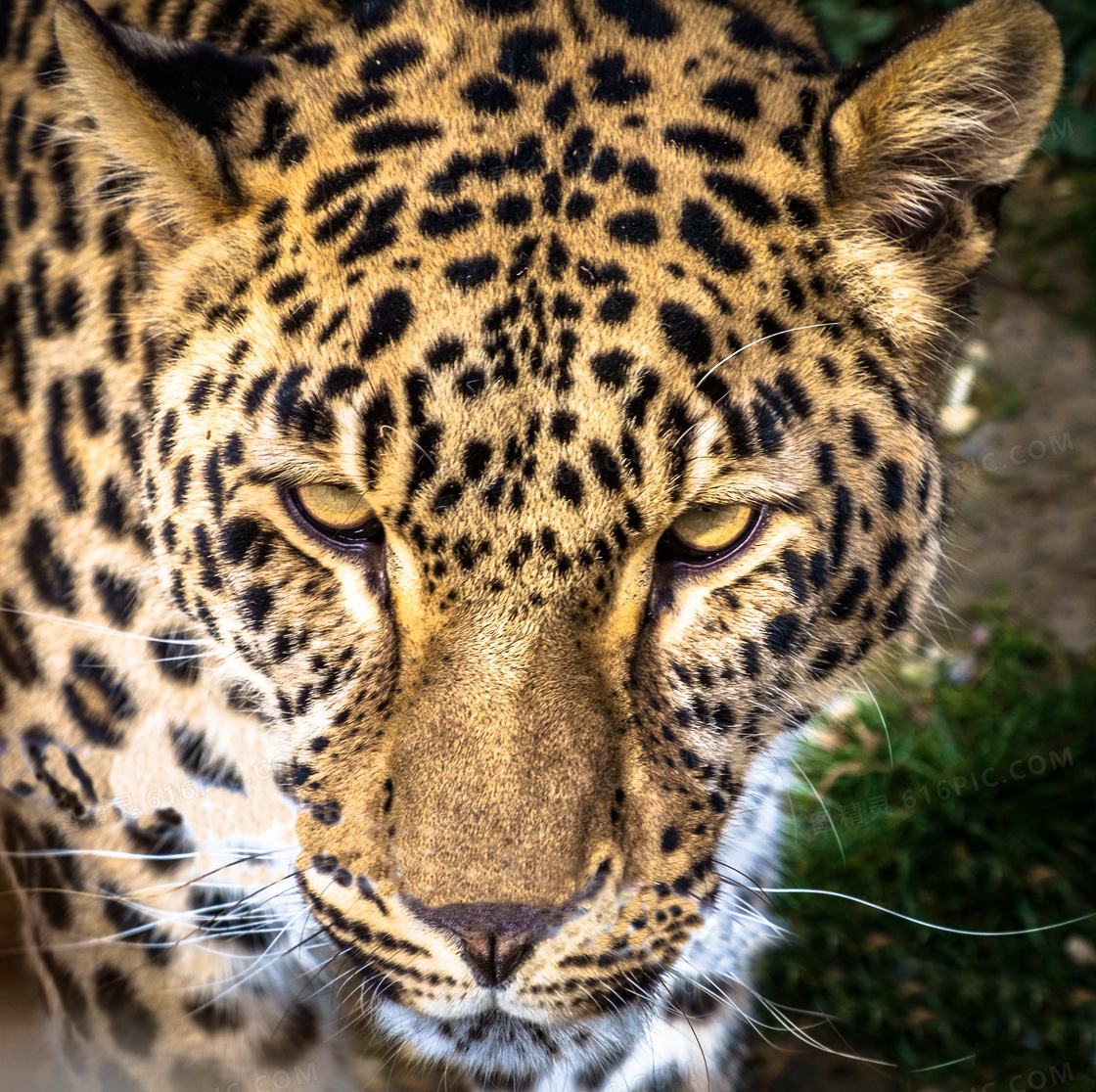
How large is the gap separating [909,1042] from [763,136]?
3.61m

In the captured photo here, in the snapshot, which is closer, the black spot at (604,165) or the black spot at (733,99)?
the black spot at (604,165)

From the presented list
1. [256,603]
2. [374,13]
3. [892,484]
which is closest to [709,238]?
[892,484]

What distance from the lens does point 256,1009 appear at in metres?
3.60

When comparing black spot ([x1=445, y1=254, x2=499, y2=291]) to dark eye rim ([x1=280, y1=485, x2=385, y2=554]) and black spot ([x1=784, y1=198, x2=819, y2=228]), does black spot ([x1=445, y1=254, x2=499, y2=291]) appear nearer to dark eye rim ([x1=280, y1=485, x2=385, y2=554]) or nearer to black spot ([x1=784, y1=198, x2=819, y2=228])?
dark eye rim ([x1=280, y1=485, x2=385, y2=554])

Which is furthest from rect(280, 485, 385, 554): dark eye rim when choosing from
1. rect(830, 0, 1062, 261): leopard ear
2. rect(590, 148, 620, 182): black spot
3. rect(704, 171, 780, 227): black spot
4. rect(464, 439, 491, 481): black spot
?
rect(830, 0, 1062, 261): leopard ear

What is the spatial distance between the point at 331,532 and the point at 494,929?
2.99ft

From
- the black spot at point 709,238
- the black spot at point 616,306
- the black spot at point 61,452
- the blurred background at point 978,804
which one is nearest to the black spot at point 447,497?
the black spot at point 616,306

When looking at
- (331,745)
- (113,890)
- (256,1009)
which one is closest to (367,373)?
(331,745)

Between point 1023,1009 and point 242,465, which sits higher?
point 242,465

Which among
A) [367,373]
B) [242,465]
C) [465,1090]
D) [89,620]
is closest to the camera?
[367,373]

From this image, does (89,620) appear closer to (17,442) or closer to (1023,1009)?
(17,442)

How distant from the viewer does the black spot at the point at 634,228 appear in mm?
2609

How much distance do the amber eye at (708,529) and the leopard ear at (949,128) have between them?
28.3 inches

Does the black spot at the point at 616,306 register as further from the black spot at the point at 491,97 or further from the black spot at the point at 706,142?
the black spot at the point at 491,97
